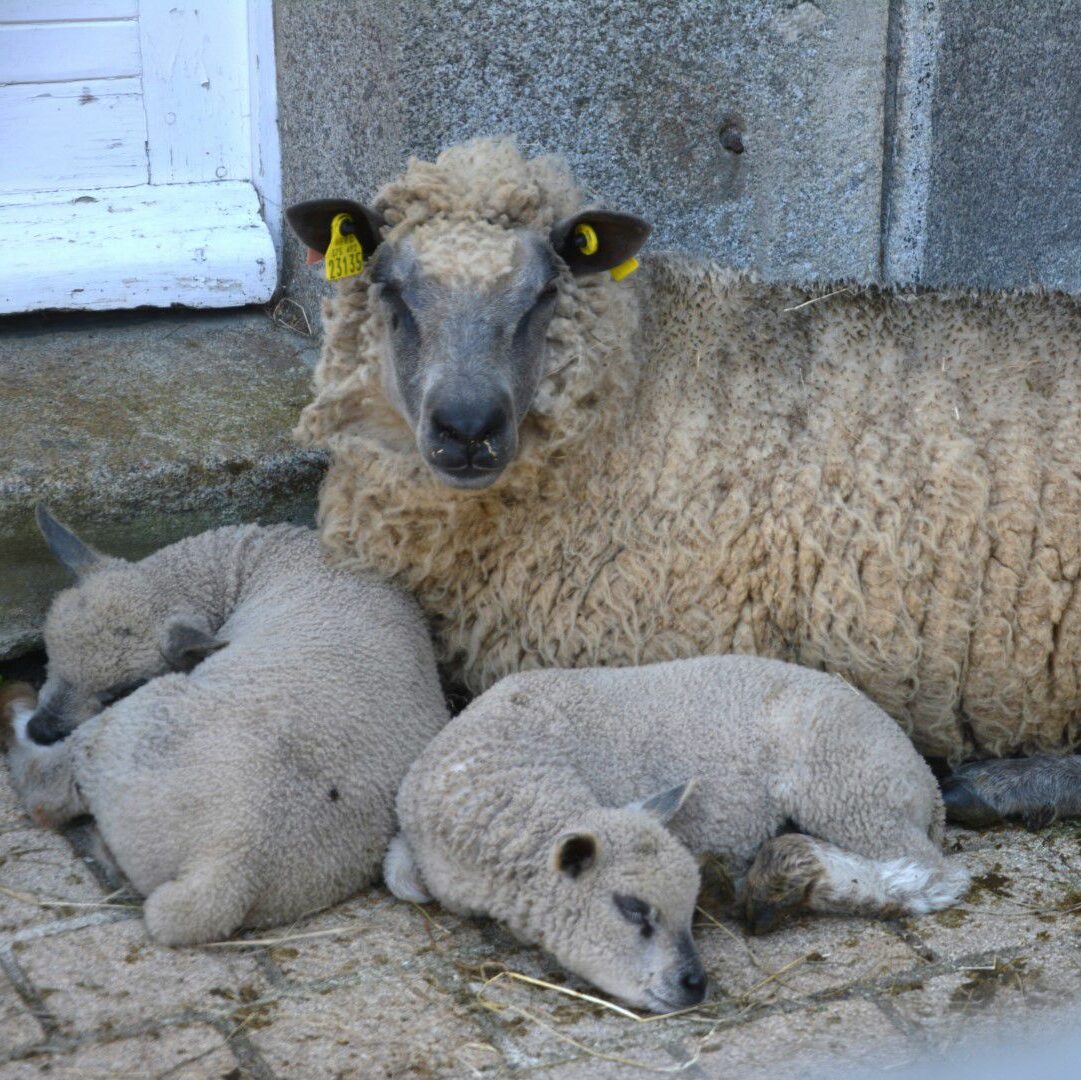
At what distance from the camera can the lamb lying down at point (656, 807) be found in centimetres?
261

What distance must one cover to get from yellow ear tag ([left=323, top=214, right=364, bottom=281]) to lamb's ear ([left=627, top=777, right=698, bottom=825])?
149 cm

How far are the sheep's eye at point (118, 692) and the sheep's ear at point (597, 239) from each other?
1.42 metres

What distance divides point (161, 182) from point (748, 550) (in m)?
2.55

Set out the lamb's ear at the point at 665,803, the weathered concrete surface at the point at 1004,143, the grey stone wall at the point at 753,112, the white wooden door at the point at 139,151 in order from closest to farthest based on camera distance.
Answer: the lamb's ear at the point at 665,803 → the grey stone wall at the point at 753,112 → the weathered concrete surface at the point at 1004,143 → the white wooden door at the point at 139,151

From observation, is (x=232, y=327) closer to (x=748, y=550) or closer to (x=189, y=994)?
(x=748, y=550)

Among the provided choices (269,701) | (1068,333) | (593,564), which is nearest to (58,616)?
(269,701)

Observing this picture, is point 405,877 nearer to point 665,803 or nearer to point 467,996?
point 467,996

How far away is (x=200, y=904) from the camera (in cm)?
272

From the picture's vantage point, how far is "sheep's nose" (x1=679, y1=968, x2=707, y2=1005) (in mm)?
2533

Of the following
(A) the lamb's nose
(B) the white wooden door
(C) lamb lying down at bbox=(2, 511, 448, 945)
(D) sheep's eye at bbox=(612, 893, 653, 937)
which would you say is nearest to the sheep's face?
(A) the lamb's nose

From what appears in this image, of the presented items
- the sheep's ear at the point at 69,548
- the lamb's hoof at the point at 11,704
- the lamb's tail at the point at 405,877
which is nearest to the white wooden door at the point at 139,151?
the sheep's ear at the point at 69,548

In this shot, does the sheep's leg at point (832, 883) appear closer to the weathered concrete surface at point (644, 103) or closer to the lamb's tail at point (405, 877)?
the lamb's tail at point (405, 877)

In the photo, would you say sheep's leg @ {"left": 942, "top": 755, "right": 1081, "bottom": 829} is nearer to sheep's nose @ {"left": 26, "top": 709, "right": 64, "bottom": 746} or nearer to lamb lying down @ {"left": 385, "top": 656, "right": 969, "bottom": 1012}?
lamb lying down @ {"left": 385, "top": 656, "right": 969, "bottom": 1012}

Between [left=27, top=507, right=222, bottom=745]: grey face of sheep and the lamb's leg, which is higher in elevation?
[left=27, top=507, right=222, bottom=745]: grey face of sheep
